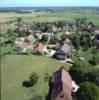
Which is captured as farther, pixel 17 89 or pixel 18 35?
pixel 18 35

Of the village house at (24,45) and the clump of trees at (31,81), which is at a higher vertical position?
the clump of trees at (31,81)

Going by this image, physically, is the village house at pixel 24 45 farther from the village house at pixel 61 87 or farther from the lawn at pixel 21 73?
the village house at pixel 61 87

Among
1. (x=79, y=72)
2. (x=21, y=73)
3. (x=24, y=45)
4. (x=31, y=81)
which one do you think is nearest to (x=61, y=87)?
(x=79, y=72)

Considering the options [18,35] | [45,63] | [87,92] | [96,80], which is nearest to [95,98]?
[87,92]

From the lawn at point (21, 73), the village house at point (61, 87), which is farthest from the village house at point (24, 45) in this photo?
Answer: the village house at point (61, 87)

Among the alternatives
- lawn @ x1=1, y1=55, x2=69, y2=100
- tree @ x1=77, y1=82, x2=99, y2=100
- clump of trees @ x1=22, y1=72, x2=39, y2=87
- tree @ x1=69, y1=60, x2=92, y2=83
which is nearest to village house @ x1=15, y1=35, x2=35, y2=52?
lawn @ x1=1, y1=55, x2=69, y2=100

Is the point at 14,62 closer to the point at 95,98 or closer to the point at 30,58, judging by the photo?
the point at 30,58
